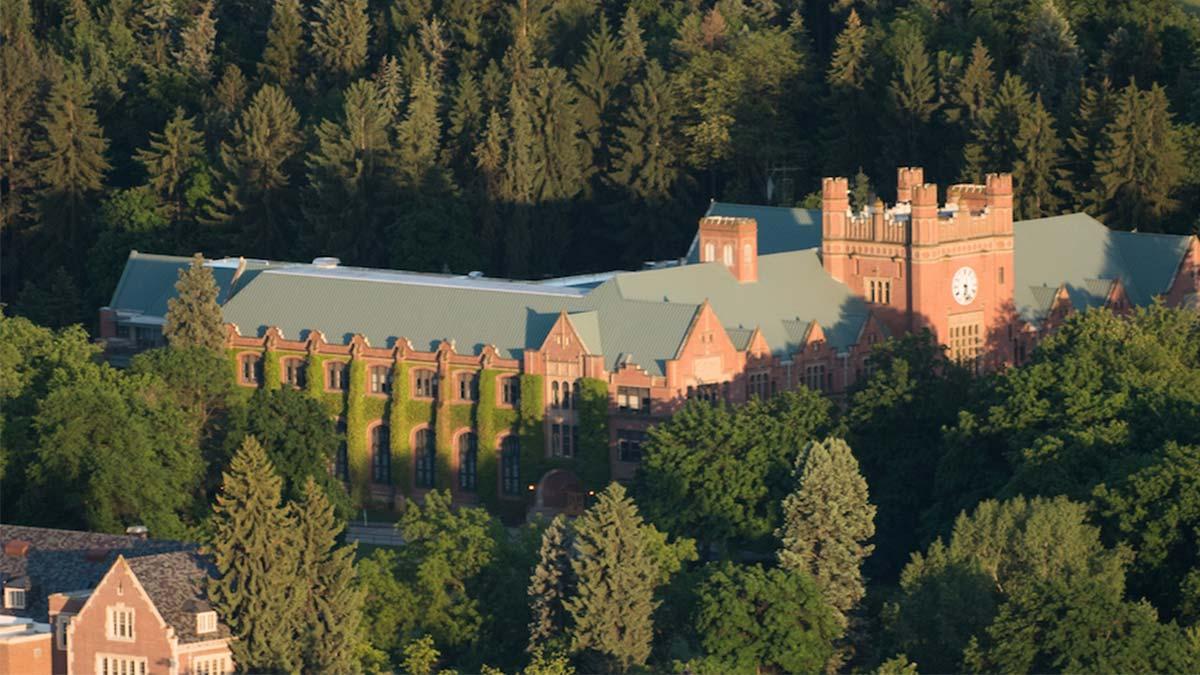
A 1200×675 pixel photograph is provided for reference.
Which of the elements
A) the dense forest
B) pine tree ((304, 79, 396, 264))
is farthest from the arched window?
pine tree ((304, 79, 396, 264))

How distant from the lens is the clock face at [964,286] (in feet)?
513

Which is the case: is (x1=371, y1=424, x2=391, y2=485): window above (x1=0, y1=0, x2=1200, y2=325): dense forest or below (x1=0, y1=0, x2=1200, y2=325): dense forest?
below

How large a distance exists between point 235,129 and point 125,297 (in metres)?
23.4

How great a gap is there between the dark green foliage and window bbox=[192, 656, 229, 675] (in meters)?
14.8

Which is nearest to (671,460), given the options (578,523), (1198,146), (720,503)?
(720,503)

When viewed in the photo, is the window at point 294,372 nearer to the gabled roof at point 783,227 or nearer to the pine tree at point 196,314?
the pine tree at point 196,314

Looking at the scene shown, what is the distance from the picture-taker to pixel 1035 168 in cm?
17525

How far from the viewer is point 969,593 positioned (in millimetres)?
122312

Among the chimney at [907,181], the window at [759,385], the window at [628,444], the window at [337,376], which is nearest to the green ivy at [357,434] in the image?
the window at [337,376]

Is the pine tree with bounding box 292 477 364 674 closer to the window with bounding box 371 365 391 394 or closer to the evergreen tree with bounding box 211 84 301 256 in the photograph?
the window with bounding box 371 365 391 394

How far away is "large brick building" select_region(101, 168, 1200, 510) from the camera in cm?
14938

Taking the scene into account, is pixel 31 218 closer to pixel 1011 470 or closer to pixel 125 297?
pixel 125 297

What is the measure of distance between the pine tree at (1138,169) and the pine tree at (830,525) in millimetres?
44514

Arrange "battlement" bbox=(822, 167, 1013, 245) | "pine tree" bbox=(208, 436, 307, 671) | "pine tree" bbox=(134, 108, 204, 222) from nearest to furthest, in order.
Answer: "pine tree" bbox=(208, 436, 307, 671)
"battlement" bbox=(822, 167, 1013, 245)
"pine tree" bbox=(134, 108, 204, 222)
